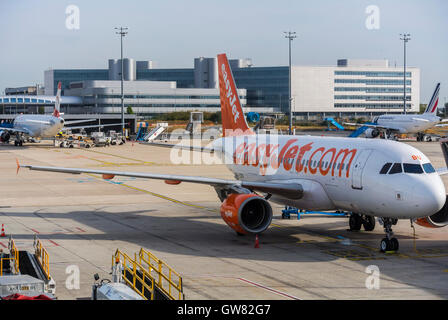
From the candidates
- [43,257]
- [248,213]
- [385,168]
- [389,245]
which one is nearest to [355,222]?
[389,245]

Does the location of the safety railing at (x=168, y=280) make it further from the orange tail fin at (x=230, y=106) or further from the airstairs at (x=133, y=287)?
the orange tail fin at (x=230, y=106)

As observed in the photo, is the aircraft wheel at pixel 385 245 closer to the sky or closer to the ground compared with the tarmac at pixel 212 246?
closer to the sky

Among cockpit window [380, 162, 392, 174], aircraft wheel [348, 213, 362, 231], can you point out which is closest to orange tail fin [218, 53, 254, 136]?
aircraft wheel [348, 213, 362, 231]

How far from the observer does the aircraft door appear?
89.3ft

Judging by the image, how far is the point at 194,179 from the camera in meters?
30.8

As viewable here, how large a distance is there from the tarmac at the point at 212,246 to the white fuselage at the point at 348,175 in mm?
2068

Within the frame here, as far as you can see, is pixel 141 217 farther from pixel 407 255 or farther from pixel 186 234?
pixel 407 255

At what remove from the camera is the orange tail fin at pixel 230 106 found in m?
39.8

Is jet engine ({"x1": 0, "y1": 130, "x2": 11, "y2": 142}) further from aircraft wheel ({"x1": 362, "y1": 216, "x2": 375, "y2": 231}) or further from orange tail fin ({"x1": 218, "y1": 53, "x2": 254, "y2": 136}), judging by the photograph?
aircraft wheel ({"x1": 362, "y1": 216, "x2": 375, "y2": 231})

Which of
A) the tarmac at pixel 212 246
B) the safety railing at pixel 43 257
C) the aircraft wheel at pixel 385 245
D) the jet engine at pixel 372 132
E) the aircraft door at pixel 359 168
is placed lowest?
the tarmac at pixel 212 246

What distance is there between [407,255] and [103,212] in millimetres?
19342

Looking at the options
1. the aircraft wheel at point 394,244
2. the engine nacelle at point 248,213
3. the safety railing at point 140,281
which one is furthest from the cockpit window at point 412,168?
the safety railing at point 140,281

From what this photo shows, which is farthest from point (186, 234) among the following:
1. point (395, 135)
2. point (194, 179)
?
point (395, 135)

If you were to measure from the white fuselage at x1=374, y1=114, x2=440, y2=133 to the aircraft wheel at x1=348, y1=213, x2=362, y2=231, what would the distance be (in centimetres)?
8063
